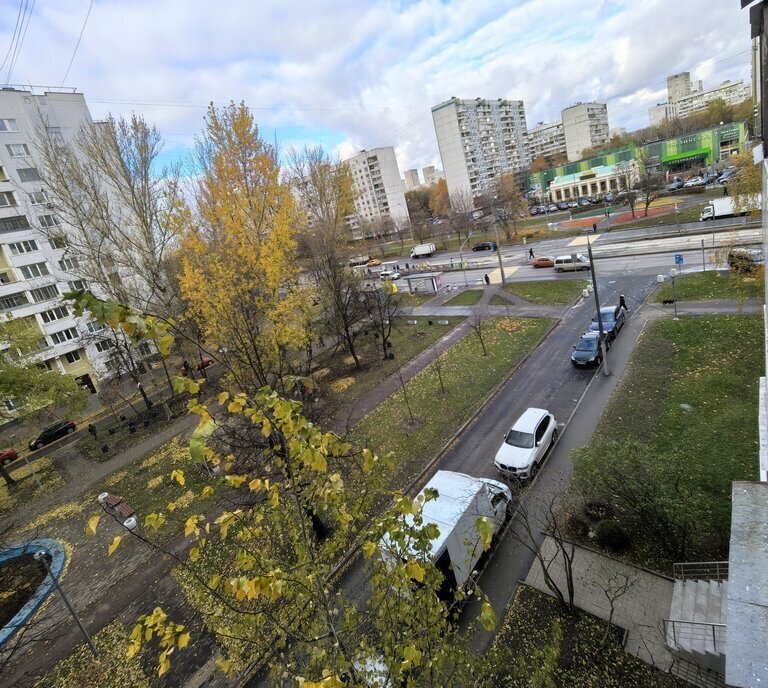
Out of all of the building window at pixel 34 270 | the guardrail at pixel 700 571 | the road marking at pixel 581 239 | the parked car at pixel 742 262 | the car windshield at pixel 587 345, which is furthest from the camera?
the road marking at pixel 581 239

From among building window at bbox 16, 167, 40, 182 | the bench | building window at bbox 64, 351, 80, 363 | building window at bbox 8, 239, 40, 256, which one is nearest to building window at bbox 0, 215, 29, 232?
building window at bbox 8, 239, 40, 256

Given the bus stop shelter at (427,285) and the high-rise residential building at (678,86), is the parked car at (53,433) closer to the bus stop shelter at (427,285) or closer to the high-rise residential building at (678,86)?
the bus stop shelter at (427,285)

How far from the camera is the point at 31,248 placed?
A: 30875 millimetres

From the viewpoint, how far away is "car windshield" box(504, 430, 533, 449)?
13391 mm

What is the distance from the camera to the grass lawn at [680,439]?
9.08 m

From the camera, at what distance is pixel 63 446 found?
24906 millimetres

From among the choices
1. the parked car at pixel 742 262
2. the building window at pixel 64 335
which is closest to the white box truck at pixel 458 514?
the parked car at pixel 742 262

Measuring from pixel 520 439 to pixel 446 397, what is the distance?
5.67 m

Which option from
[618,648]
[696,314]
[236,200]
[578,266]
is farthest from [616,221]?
[618,648]

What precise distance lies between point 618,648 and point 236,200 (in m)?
17.0

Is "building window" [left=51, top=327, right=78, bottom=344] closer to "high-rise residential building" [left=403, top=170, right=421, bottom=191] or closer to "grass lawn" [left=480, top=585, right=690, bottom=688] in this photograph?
"grass lawn" [left=480, top=585, right=690, bottom=688]

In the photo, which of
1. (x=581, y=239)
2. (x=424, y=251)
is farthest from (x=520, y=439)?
(x=424, y=251)

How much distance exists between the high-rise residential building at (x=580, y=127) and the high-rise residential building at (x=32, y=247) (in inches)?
4321

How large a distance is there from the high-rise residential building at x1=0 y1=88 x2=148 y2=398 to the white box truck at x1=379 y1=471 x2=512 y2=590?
28191mm
